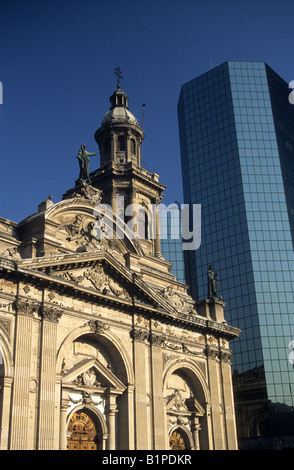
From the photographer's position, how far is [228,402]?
140ft

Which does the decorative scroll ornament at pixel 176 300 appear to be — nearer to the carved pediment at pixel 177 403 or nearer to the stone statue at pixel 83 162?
the carved pediment at pixel 177 403

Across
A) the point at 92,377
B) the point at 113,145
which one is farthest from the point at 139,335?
the point at 113,145

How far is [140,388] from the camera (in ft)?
118

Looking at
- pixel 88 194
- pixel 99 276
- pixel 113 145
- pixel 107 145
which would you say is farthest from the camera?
pixel 107 145

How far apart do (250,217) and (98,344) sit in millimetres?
43141

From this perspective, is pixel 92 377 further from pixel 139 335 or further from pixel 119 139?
pixel 119 139

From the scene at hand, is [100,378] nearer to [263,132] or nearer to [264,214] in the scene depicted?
[264,214]

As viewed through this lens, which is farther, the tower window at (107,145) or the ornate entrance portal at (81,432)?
the tower window at (107,145)

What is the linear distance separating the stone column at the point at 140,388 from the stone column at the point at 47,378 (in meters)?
6.54

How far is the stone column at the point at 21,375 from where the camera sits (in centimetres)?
2811

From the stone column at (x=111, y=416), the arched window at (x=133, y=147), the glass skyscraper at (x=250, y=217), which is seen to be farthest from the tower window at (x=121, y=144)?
the stone column at (x=111, y=416)

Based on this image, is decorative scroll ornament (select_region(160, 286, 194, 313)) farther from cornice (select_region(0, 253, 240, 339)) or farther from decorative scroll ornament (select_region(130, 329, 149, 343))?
decorative scroll ornament (select_region(130, 329, 149, 343))

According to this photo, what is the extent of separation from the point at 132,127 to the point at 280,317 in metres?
31.0

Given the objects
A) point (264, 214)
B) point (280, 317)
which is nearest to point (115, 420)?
point (280, 317)
